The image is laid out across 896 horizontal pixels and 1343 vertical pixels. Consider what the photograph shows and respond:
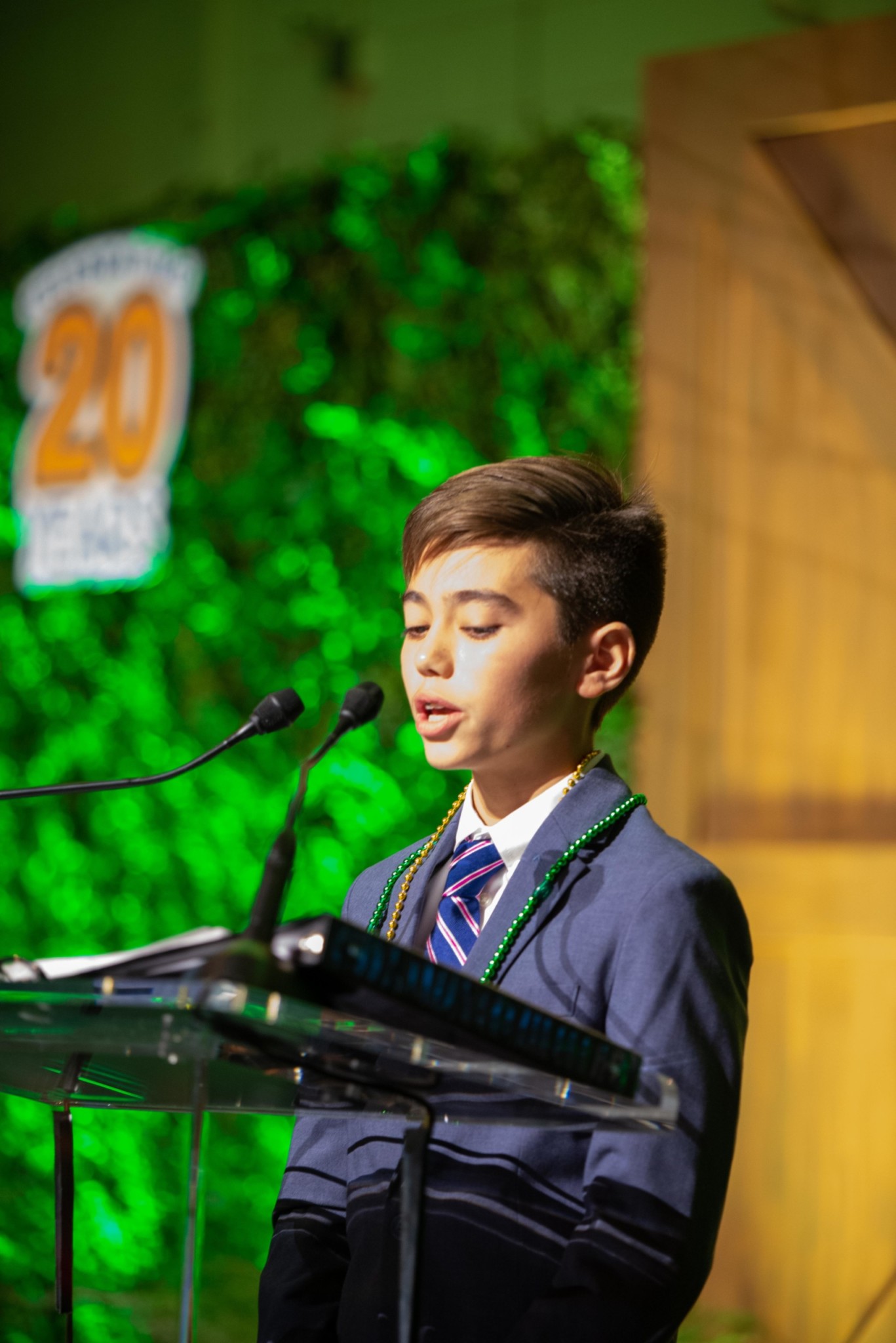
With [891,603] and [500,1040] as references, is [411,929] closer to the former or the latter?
[500,1040]

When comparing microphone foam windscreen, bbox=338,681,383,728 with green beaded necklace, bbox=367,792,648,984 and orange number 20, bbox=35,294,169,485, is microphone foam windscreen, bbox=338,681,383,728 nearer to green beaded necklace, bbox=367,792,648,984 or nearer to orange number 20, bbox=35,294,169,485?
green beaded necklace, bbox=367,792,648,984

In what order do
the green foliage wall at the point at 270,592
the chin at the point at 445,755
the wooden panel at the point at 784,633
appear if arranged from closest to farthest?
the chin at the point at 445,755 < the wooden panel at the point at 784,633 < the green foliage wall at the point at 270,592

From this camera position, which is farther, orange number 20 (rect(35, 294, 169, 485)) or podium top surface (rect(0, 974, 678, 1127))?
orange number 20 (rect(35, 294, 169, 485))

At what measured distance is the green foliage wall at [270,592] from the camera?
3119 millimetres

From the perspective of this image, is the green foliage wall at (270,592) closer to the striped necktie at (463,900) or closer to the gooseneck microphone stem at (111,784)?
the striped necktie at (463,900)

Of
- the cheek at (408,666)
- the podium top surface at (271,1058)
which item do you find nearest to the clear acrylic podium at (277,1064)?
the podium top surface at (271,1058)

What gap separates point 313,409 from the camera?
338cm

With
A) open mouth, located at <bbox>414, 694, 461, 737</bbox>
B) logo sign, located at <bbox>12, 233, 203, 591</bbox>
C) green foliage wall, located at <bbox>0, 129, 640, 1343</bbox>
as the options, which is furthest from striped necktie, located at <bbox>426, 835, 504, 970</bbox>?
logo sign, located at <bbox>12, 233, 203, 591</bbox>

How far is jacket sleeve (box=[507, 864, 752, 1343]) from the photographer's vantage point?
3.24 feet

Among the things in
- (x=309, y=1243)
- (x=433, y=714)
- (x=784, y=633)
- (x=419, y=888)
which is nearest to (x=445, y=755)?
(x=433, y=714)

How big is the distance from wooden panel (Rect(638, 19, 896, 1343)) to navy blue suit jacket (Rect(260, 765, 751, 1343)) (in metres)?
1.55

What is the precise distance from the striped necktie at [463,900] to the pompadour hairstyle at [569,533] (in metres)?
0.18

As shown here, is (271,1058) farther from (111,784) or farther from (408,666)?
(408,666)

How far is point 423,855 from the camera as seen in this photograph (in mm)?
1355
